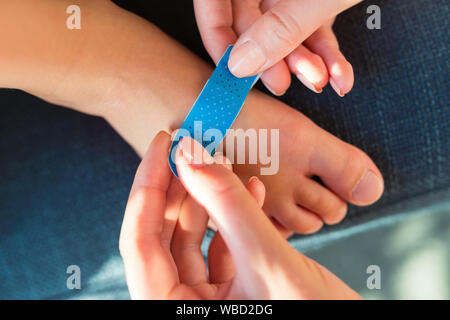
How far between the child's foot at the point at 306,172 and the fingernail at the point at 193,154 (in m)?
0.22

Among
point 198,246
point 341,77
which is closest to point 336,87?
point 341,77

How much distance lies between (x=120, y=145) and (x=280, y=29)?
380 millimetres

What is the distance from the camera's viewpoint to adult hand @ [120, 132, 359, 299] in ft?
1.76

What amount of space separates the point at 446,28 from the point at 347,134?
0.26 meters

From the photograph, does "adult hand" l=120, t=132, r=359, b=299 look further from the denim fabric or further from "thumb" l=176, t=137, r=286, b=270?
the denim fabric

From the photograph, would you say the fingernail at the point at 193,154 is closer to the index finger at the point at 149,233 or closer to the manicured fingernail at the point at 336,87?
the index finger at the point at 149,233

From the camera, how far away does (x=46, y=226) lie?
821 millimetres

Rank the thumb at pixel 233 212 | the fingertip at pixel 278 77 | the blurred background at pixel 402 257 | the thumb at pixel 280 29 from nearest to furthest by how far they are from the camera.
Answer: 1. the thumb at pixel 233 212
2. the thumb at pixel 280 29
3. the fingertip at pixel 278 77
4. the blurred background at pixel 402 257

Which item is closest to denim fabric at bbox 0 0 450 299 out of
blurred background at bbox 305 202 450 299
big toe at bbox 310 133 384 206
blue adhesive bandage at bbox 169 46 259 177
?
big toe at bbox 310 133 384 206

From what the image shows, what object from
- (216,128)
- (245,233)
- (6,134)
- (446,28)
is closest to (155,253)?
(245,233)

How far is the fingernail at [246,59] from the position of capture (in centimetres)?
70

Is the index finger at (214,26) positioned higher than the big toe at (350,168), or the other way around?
the index finger at (214,26)

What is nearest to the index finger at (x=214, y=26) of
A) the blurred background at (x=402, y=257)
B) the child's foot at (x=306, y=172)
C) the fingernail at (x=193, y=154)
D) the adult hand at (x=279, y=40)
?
the adult hand at (x=279, y=40)
